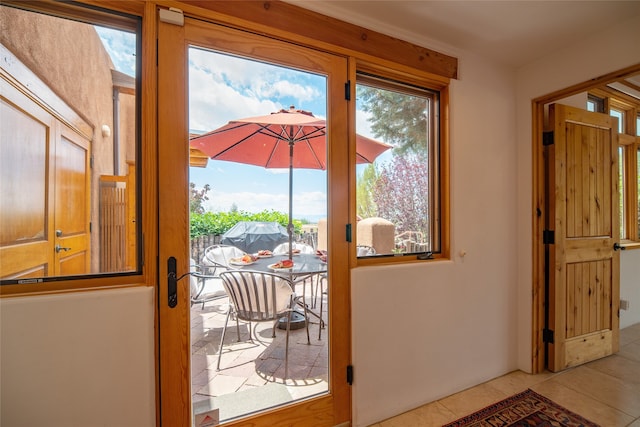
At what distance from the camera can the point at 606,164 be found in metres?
2.64

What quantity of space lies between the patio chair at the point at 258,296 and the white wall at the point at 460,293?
67cm

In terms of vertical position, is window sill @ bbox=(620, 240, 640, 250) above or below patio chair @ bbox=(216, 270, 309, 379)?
above

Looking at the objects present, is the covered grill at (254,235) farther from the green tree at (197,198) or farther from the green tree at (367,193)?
the green tree at (367,193)

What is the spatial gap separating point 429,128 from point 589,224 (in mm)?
1820

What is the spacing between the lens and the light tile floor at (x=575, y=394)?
1842 mm

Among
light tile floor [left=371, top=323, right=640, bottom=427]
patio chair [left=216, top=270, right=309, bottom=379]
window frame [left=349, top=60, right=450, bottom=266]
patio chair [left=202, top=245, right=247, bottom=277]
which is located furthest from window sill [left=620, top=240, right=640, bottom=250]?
patio chair [left=202, top=245, right=247, bottom=277]

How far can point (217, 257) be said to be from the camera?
200 centimetres

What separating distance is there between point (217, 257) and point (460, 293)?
1.87m

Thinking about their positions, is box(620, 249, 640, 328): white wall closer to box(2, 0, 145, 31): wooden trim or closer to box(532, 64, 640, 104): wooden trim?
box(532, 64, 640, 104): wooden trim

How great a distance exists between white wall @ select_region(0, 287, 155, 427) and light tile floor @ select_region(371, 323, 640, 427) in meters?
1.46

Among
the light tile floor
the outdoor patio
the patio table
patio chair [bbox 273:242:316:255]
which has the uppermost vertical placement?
patio chair [bbox 273:242:316:255]

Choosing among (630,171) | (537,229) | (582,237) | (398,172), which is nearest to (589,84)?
(537,229)

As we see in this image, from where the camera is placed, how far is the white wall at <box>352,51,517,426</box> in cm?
181

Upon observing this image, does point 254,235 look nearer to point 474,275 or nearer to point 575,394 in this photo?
point 474,275
